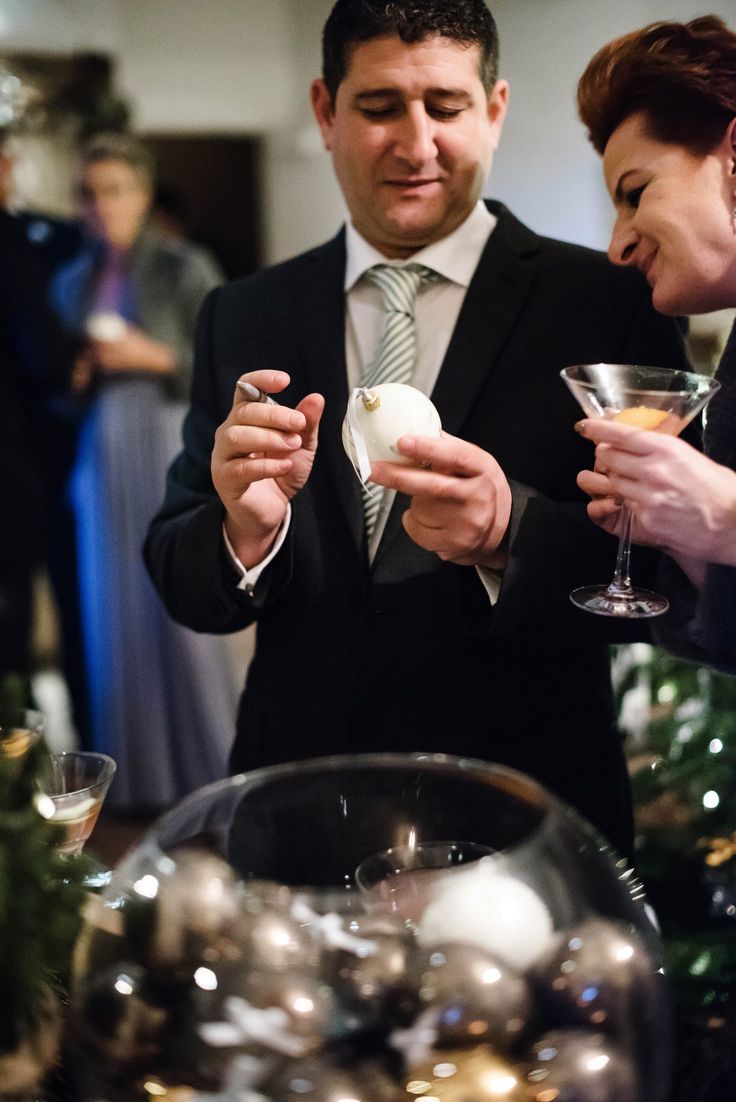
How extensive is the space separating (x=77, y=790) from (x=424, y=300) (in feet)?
3.02

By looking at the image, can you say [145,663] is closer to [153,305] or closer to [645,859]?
[153,305]

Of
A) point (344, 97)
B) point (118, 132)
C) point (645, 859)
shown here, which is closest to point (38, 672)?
point (118, 132)

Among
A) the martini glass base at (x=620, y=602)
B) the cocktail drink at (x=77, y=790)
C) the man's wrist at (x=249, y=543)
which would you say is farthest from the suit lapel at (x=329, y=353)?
the cocktail drink at (x=77, y=790)

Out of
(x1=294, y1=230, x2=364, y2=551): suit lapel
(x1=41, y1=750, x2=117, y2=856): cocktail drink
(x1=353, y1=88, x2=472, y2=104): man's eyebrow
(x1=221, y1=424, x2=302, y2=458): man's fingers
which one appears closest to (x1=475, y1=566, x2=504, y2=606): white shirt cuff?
(x1=294, y1=230, x2=364, y2=551): suit lapel

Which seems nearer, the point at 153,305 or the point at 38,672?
the point at 153,305

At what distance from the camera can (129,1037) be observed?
0.70 m

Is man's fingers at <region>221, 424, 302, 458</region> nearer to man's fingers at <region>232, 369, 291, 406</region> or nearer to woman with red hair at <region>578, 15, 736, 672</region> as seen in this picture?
man's fingers at <region>232, 369, 291, 406</region>

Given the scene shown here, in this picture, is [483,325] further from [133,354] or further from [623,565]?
[133,354]

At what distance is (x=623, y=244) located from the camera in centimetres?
147

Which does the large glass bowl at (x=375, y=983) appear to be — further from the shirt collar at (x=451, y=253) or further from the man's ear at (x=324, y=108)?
the man's ear at (x=324, y=108)

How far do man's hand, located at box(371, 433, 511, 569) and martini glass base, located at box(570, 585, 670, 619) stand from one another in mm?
138

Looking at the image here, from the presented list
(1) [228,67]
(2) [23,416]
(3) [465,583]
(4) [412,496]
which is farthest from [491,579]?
(1) [228,67]

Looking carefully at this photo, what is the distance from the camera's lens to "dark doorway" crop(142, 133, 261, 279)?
5.03 meters

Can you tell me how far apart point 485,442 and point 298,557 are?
325 millimetres
